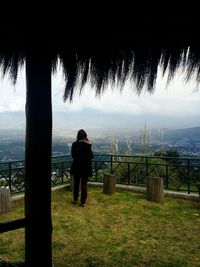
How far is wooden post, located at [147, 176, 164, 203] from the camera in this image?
8281mm

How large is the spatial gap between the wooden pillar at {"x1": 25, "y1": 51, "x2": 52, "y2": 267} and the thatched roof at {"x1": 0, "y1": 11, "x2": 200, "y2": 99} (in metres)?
0.28

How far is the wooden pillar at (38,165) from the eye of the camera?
264cm

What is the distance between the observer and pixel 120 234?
587 centimetres

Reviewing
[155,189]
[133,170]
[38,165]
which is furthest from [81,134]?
[38,165]

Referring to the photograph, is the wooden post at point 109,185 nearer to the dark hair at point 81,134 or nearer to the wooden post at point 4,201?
the dark hair at point 81,134

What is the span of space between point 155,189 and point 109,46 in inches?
252

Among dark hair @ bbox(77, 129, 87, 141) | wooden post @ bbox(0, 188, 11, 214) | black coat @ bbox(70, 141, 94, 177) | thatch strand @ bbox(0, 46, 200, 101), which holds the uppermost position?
thatch strand @ bbox(0, 46, 200, 101)

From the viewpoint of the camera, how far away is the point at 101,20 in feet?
6.66

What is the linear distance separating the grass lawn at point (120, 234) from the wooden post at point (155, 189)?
189 millimetres

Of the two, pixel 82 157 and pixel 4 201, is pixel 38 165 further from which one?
pixel 82 157

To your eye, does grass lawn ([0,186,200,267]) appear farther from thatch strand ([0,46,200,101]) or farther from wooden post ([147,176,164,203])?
thatch strand ([0,46,200,101])

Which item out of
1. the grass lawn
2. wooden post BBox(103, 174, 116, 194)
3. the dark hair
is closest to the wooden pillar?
the grass lawn

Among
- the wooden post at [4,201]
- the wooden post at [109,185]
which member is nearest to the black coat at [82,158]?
the wooden post at [109,185]

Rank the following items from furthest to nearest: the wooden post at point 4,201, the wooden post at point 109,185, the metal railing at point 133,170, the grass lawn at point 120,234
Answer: the metal railing at point 133,170, the wooden post at point 109,185, the wooden post at point 4,201, the grass lawn at point 120,234
